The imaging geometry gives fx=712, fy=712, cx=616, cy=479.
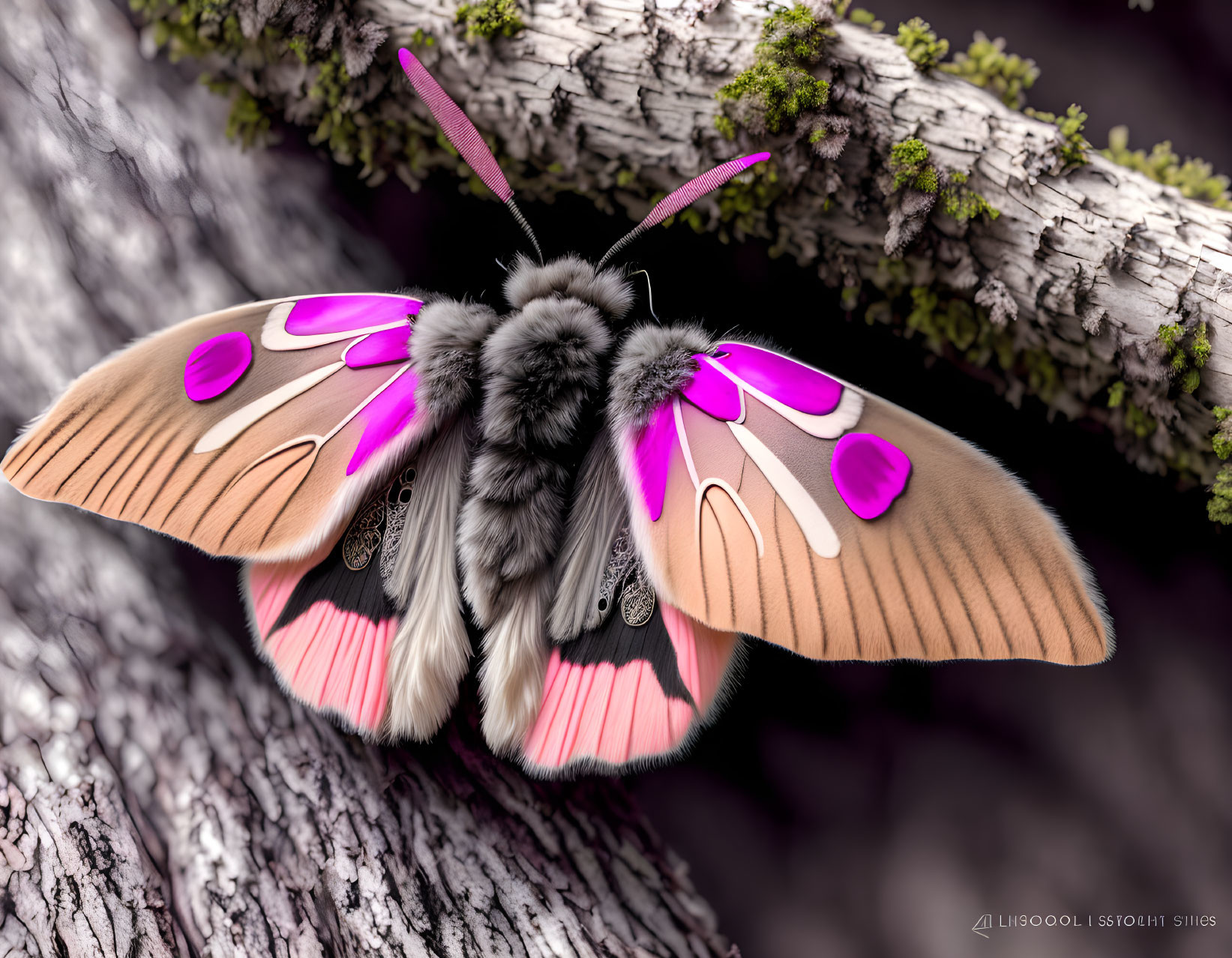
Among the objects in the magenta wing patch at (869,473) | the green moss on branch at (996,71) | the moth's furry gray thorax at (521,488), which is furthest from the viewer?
the green moss on branch at (996,71)

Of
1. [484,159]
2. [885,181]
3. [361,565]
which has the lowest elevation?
[361,565]

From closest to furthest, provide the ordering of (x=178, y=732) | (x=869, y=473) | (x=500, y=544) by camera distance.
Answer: (x=869, y=473) < (x=500, y=544) < (x=178, y=732)

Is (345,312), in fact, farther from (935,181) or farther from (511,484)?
(935,181)

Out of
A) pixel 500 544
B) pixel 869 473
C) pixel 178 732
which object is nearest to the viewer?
pixel 869 473

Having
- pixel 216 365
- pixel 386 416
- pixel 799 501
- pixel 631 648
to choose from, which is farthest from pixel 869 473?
pixel 216 365

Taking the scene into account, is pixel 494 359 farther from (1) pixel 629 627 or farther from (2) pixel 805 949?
(2) pixel 805 949

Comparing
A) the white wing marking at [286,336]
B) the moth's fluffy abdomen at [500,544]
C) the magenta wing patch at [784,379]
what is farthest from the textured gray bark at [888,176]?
the moth's fluffy abdomen at [500,544]

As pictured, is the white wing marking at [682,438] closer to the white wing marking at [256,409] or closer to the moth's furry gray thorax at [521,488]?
the moth's furry gray thorax at [521,488]
